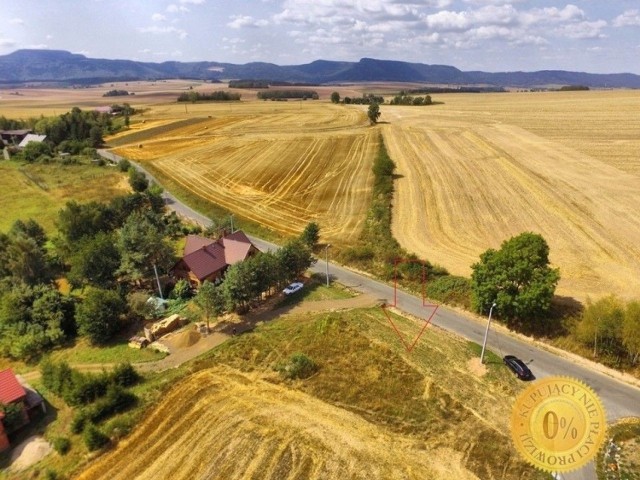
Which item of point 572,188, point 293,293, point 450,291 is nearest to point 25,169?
point 293,293

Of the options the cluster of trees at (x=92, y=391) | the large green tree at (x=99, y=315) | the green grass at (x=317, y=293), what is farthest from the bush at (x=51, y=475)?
the green grass at (x=317, y=293)

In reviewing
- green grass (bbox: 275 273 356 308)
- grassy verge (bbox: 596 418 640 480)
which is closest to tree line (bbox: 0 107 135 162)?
green grass (bbox: 275 273 356 308)

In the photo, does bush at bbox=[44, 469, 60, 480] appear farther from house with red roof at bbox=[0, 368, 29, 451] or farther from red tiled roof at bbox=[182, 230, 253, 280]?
red tiled roof at bbox=[182, 230, 253, 280]

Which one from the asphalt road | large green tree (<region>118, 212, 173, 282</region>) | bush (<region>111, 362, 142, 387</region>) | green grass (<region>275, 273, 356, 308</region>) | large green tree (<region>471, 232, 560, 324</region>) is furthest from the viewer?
large green tree (<region>118, 212, 173, 282</region>)

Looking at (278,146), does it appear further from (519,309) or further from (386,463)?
(386,463)

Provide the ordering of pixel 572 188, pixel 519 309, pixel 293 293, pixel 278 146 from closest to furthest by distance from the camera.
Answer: pixel 519 309, pixel 293 293, pixel 572 188, pixel 278 146

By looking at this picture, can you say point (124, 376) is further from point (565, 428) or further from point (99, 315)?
point (565, 428)

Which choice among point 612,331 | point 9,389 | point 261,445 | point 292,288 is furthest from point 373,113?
point 9,389
